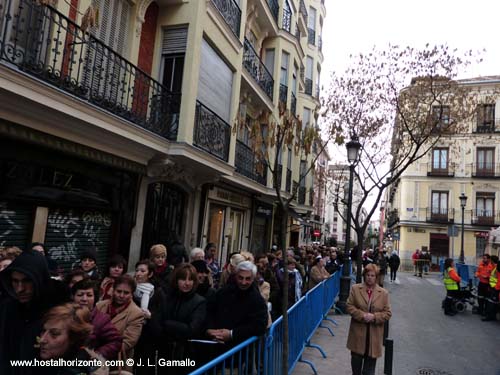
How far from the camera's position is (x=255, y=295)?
395 centimetres

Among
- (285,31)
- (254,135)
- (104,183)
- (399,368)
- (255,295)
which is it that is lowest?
(399,368)

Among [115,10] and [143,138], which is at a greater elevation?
[115,10]

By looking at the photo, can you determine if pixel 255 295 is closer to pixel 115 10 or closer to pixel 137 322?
pixel 137 322

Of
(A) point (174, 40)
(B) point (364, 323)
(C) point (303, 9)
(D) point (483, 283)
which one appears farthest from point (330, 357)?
(C) point (303, 9)

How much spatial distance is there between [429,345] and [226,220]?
772cm

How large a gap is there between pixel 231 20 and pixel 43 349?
1098 cm

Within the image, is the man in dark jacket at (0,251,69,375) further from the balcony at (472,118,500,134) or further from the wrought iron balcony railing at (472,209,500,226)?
the balcony at (472,118,500,134)

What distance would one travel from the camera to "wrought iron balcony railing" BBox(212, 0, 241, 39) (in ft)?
34.1

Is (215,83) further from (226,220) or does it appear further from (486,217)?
(486,217)

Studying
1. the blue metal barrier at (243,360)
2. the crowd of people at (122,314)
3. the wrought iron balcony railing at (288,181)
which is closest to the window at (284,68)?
the wrought iron balcony railing at (288,181)

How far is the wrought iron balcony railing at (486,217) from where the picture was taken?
32.9 metres

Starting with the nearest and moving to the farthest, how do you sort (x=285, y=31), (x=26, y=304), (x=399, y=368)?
(x=26, y=304), (x=399, y=368), (x=285, y=31)

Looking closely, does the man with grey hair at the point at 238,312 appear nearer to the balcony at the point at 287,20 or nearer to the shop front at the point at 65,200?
the shop front at the point at 65,200

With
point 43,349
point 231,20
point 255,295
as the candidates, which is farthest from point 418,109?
point 43,349
